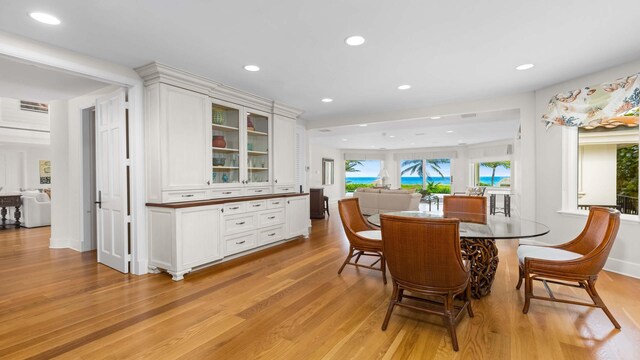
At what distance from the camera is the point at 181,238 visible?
3275mm

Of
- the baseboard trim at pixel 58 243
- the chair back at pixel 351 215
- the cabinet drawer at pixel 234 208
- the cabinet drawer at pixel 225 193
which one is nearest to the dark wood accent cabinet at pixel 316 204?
the cabinet drawer at pixel 225 193

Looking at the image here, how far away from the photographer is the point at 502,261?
3.88 metres

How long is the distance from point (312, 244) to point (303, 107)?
2344 millimetres

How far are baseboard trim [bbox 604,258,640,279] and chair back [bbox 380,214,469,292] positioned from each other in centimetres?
270

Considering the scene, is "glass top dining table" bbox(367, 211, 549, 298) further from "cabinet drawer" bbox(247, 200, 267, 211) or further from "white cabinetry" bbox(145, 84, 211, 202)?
"white cabinetry" bbox(145, 84, 211, 202)

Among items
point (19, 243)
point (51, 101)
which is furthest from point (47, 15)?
point (19, 243)

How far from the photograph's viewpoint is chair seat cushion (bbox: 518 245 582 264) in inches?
96.6

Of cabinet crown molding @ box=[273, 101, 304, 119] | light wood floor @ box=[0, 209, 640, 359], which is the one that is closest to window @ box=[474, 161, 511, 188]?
light wood floor @ box=[0, 209, 640, 359]

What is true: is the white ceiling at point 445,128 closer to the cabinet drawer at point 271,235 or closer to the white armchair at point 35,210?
the cabinet drawer at point 271,235

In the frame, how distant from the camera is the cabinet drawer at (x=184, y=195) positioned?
337cm

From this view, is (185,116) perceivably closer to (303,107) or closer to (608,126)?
(303,107)

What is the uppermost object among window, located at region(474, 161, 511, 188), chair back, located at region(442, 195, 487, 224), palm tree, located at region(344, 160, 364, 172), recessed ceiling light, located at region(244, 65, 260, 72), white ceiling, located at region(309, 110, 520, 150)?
recessed ceiling light, located at region(244, 65, 260, 72)

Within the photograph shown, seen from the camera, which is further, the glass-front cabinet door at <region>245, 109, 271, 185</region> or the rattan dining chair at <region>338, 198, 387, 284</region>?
the glass-front cabinet door at <region>245, 109, 271, 185</region>

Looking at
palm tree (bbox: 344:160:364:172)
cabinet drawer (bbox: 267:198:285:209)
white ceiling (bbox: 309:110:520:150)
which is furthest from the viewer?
palm tree (bbox: 344:160:364:172)
